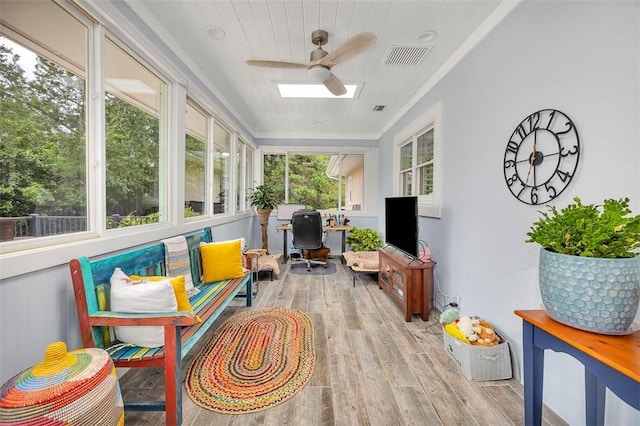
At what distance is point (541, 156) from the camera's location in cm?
162

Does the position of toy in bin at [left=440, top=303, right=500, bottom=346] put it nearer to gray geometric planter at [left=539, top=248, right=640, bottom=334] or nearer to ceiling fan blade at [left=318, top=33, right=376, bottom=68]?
gray geometric planter at [left=539, top=248, right=640, bottom=334]

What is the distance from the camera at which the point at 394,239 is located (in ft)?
11.1

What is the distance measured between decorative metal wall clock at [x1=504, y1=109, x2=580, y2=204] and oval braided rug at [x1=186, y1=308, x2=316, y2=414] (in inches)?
76.0

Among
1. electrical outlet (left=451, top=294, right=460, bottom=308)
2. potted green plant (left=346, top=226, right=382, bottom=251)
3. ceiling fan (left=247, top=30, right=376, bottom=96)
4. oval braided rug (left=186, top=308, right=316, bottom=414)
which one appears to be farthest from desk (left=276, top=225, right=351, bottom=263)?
ceiling fan (left=247, top=30, right=376, bottom=96)

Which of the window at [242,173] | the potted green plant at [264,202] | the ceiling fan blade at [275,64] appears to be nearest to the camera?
the ceiling fan blade at [275,64]

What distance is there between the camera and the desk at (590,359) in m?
0.80

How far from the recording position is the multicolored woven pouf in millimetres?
909

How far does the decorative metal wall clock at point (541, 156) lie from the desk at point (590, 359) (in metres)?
0.81

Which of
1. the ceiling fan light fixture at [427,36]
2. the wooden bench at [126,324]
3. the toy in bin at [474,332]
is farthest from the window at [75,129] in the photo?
the toy in bin at [474,332]

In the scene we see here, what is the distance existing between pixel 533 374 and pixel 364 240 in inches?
158

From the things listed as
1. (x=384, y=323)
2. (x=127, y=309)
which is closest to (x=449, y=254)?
(x=384, y=323)

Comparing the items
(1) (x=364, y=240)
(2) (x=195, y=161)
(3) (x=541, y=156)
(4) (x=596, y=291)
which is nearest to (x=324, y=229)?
(1) (x=364, y=240)

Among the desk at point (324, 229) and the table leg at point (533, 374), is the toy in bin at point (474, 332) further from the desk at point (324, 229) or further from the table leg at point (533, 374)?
the desk at point (324, 229)

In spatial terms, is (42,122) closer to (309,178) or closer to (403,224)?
(403,224)
